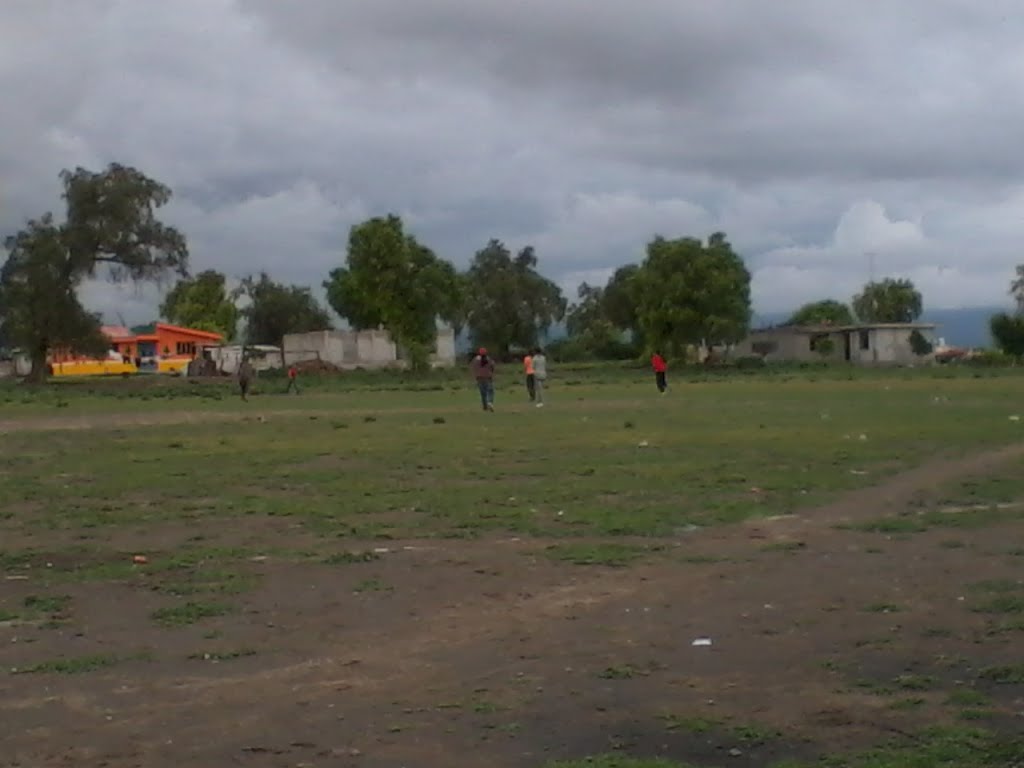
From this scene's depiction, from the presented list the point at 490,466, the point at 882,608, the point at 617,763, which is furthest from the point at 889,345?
the point at 617,763

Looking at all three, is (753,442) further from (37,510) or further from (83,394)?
(83,394)

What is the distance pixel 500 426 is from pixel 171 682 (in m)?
24.2

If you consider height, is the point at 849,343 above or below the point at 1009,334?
below

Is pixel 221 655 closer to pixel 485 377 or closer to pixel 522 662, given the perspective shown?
pixel 522 662

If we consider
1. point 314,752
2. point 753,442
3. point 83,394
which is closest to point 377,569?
point 314,752

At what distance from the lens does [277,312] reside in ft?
418

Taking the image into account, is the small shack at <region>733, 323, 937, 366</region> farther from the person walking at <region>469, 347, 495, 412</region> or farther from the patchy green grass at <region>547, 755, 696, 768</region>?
the patchy green grass at <region>547, 755, 696, 768</region>

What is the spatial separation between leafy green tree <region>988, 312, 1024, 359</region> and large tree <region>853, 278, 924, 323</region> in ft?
159

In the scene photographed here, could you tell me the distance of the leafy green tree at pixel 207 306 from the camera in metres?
138

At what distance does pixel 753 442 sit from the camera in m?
25.8

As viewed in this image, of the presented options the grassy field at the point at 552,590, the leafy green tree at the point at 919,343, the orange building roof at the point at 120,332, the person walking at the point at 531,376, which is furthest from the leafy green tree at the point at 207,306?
the grassy field at the point at 552,590

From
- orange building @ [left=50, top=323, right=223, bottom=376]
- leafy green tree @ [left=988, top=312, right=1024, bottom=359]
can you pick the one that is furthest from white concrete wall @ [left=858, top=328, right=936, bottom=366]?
A: orange building @ [left=50, top=323, right=223, bottom=376]

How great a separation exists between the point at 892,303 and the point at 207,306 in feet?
235

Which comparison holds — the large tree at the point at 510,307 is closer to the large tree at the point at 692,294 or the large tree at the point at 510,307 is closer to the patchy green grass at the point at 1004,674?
the large tree at the point at 692,294
